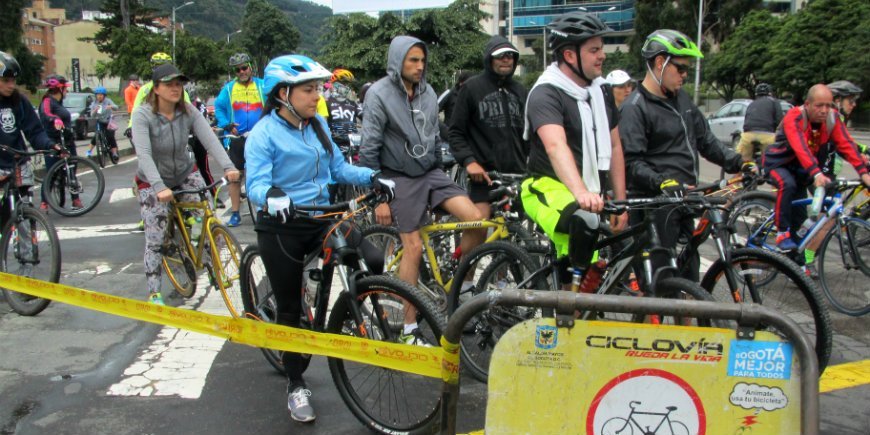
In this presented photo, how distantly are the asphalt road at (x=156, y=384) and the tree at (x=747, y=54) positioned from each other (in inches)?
1508

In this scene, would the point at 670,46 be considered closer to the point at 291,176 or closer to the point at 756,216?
the point at 291,176

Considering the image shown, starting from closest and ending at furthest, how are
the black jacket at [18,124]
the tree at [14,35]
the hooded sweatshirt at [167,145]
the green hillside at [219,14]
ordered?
the hooded sweatshirt at [167,145]
the black jacket at [18,124]
the tree at [14,35]
the green hillside at [219,14]

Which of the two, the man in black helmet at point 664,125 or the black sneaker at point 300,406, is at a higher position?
the man in black helmet at point 664,125

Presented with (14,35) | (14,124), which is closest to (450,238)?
(14,124)

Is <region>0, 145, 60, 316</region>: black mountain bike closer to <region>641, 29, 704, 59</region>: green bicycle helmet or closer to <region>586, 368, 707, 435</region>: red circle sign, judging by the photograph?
<region>641, 29, 704, 59</region>: green bicycle helmet

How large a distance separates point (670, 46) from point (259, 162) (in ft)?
8.10

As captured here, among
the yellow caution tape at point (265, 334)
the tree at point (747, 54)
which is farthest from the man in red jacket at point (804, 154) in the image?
the tree at point (747, 54)

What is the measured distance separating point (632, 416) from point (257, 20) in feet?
391

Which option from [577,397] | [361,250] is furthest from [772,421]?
[361,250]

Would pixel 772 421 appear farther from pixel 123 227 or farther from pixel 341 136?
pixel 123 227

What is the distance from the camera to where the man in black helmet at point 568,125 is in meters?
3.78

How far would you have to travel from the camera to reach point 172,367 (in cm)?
461

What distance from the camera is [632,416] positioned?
2438 mm

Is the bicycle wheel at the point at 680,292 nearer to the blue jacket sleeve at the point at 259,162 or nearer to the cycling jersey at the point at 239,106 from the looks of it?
the blue jacket sleeve at the point at 259,162
